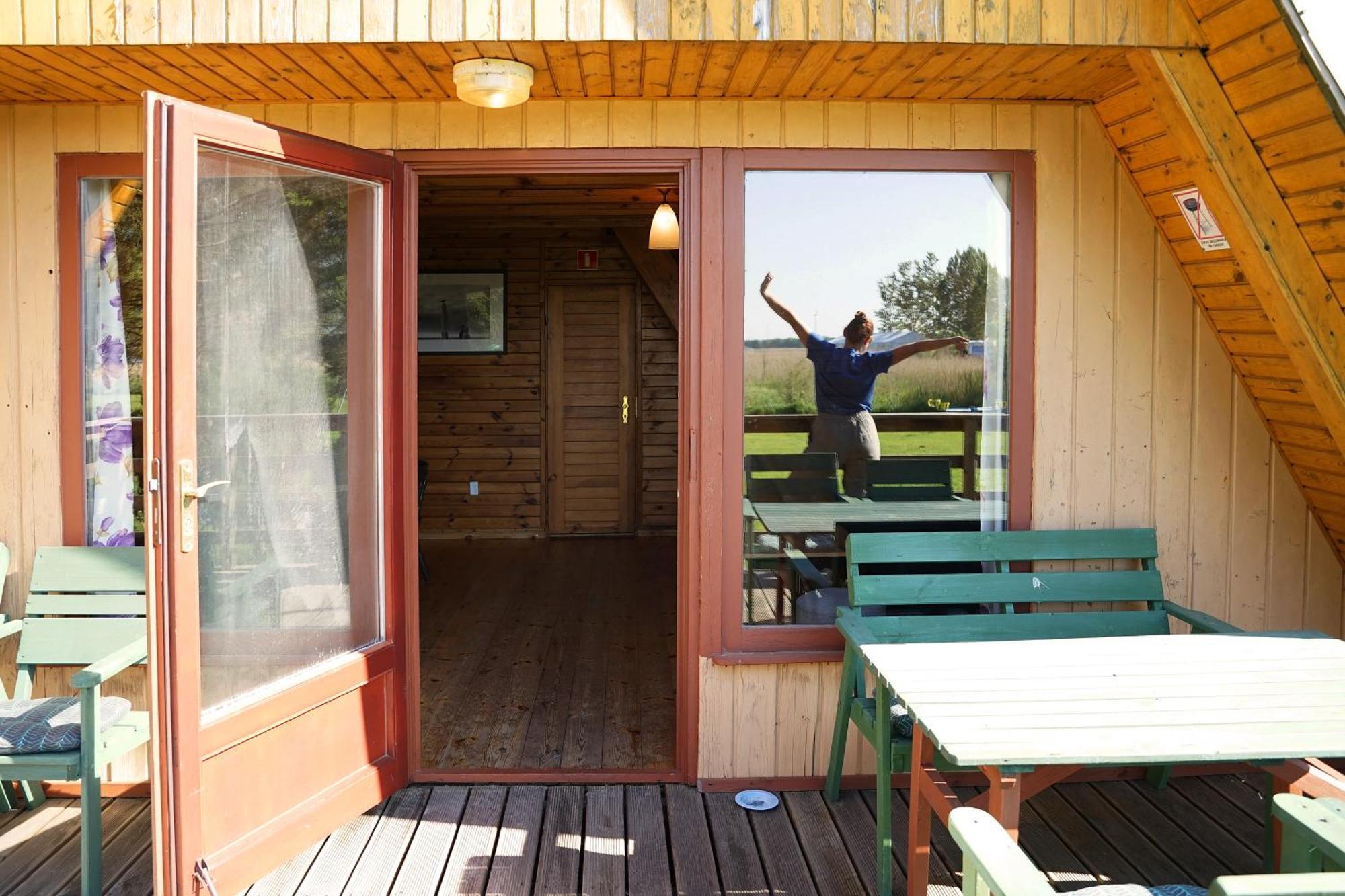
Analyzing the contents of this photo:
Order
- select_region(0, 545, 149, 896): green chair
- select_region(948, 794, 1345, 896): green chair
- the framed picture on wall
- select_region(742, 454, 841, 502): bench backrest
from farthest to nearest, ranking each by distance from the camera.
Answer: the framed picture on wall → select_region(742, 454, 841, 502): bench backrest → select_region(0, 545, 149, 896): green chair → select_region(948, 794, 1345, 896): green chair

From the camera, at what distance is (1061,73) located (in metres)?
2.88

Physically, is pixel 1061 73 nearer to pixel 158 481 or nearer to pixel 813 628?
pixel 813 628

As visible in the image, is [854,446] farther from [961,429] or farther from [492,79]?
[492,79]

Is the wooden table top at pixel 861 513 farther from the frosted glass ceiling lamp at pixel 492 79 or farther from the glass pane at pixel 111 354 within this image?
the glass pane at pixel 111 354

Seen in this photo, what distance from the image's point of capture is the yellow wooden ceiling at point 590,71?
104 inches

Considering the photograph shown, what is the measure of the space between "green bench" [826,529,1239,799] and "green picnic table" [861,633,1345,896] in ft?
1.61

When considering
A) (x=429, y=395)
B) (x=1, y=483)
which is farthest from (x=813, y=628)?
(x=429, y=395)

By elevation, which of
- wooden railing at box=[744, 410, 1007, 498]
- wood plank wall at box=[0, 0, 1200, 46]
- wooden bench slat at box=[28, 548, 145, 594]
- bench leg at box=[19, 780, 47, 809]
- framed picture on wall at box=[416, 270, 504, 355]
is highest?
wood plank wall at box=[0, 0, 1200, 46]

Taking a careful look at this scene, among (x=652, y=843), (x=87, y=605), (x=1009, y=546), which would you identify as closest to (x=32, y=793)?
(x=87, y=605)

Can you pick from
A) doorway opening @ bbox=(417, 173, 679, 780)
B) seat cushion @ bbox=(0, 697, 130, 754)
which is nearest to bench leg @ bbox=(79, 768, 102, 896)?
seat cushion @ bbox=(0, 697, 130, 754)

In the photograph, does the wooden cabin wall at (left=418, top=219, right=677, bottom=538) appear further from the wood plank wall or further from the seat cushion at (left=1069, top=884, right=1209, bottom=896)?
the seat cushion at (left=1069, top=884, right=1209, bottom=896)

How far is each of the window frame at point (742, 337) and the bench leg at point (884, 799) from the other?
2.00ft

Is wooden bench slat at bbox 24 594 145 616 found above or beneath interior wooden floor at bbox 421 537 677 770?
above

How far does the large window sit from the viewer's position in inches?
128
